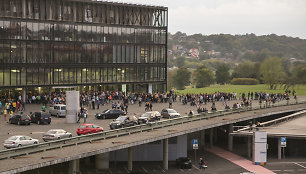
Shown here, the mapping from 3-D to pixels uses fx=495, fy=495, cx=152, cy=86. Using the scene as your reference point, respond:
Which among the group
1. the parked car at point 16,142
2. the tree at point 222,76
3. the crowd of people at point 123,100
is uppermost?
the tree at point 222,76

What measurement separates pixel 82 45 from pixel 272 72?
239 ft

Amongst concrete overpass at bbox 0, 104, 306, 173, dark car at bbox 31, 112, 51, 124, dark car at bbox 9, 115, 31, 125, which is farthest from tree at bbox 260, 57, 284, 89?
dark car at bbox 9, 115, 31, 125

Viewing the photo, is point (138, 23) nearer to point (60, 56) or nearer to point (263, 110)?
point (60, 56)

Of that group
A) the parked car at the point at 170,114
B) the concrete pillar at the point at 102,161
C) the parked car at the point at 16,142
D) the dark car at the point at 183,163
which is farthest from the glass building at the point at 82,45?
the parked car at the point at 16,142

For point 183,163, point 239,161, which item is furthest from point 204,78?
point 183,163

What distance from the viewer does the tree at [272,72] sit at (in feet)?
447

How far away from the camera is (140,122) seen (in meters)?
52.2

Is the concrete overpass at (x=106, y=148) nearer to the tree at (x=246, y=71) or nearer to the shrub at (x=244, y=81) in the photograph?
the shrub at (x=244, y=81)

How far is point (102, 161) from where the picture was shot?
47.5 meters

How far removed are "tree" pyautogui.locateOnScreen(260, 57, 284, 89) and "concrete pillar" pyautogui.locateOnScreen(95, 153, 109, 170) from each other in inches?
3784

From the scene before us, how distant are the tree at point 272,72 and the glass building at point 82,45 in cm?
5180

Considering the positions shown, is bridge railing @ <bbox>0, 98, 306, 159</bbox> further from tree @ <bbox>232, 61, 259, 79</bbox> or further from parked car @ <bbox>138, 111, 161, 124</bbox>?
tree @ <bbox>232, 61, 259, 79</bbox>

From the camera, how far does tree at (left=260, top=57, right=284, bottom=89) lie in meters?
136

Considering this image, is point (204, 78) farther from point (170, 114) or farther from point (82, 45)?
point (170, 114)
